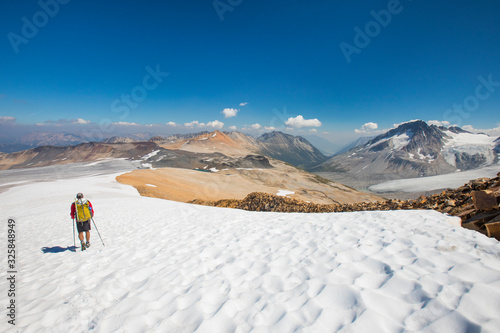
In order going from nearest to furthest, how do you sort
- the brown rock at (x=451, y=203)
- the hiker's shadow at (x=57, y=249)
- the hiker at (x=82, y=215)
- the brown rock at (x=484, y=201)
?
the brown rock at (x=484, y=201) < the brown rock at (x=451, y=203) < the hiker's shadow at (x=57, y=249) < the hiker at (x=82, y=215)

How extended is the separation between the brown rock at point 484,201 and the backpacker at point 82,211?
14817 mm

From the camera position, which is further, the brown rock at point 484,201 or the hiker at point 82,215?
the hiker at point 82,215

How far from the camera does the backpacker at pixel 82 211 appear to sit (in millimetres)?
8797

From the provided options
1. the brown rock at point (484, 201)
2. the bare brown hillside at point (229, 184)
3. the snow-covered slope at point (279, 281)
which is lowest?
the bare brown hillside at point (229, 184)

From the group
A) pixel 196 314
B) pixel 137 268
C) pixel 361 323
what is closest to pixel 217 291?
pixel 196 314

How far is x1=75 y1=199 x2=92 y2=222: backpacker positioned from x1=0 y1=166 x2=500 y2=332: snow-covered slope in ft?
4.71

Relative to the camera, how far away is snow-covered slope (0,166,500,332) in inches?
128

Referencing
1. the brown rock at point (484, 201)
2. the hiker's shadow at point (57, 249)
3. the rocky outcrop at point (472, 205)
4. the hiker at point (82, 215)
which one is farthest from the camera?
the hiker at point (82, 215)

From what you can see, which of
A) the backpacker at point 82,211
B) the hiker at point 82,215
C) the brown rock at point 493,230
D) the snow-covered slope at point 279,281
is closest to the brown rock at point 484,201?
the snow-covered slope at point 279,281

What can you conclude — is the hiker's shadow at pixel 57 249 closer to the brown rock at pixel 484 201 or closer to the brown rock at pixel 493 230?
the brown rock at pixel 493 230

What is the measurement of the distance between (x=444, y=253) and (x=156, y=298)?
673 cm

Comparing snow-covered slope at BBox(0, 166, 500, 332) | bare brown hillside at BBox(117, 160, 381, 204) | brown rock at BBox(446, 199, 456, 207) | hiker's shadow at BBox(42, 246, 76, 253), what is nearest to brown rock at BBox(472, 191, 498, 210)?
snow-covered slope at BBox(0, 166, 500, 332)

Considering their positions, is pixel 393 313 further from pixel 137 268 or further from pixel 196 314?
pixel 137 268

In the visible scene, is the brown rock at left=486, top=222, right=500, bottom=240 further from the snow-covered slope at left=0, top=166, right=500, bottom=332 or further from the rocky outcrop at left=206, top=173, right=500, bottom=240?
the snow-covered slope at left=0, top=166, right=500, bottom=332
